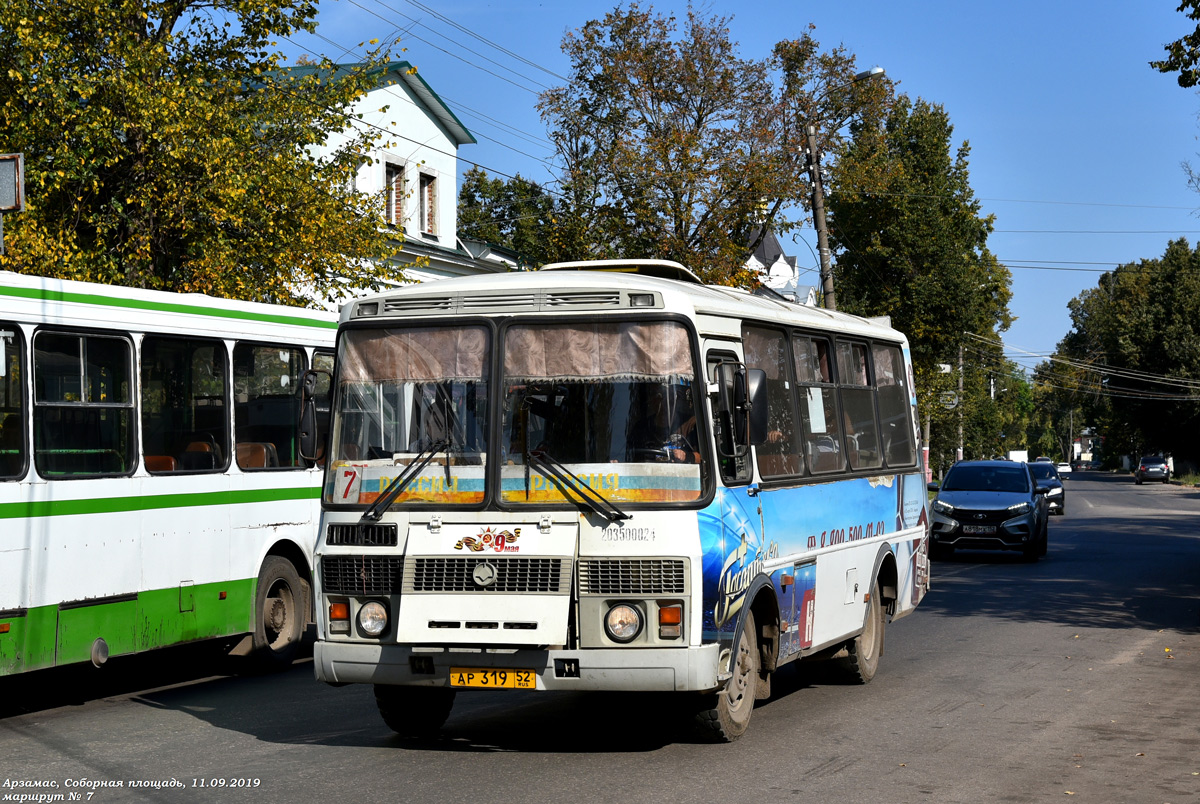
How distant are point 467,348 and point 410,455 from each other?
2.31 feet

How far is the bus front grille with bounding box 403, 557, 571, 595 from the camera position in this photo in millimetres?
7953

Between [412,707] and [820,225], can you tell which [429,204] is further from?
[412,707]

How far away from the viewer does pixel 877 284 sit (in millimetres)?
53625

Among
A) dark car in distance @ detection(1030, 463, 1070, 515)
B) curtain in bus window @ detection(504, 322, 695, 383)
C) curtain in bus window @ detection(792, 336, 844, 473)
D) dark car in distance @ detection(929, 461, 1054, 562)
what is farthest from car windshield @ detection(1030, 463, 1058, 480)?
curtain in bus window @ detection(504, 322, 695, 383)

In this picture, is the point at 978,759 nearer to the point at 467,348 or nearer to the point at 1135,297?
the point at 467,348

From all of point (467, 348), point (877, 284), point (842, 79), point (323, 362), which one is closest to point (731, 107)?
point (842, 79)

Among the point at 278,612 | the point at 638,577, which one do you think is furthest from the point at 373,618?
the point at 278,612

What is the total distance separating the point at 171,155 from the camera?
18438 millimetres

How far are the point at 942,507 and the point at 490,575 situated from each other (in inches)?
733

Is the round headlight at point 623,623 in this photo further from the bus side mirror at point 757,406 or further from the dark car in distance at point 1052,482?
the dark car in distance at point 1052,482

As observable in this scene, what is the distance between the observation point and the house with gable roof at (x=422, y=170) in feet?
120

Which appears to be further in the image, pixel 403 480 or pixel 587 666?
pixel 403 480

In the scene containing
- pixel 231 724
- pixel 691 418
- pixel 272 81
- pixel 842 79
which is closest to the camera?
pixel 691 418

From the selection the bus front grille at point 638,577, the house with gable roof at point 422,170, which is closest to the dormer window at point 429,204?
the house with gable roof at point 422,170
